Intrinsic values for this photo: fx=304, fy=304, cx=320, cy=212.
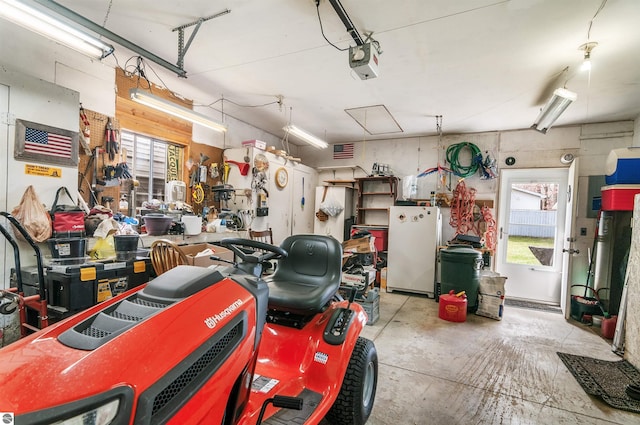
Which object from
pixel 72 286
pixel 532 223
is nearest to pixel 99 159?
pixel 72 286

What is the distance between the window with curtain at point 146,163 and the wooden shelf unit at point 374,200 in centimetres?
371

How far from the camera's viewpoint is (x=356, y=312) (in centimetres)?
204

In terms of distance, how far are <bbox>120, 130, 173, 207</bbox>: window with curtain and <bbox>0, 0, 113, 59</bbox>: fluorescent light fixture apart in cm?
163

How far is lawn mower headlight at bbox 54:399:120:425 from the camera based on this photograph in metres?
0.58

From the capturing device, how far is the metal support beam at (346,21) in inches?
89.8

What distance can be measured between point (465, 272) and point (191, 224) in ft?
12.4

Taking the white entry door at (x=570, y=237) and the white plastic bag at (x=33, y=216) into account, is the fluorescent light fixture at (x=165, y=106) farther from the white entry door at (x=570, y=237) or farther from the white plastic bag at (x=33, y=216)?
the white entry door at (x=570, y=237)

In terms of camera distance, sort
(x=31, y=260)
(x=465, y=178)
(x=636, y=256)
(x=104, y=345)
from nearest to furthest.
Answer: (x=104, y=345) < (x=31, y=260) < (x=636, y=256) < (x=465, y=178)

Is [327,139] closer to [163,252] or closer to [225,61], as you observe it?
[225,61]

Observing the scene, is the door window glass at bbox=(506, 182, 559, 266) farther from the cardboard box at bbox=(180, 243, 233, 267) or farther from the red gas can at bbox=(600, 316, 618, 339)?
the cardboard box at bbox=(180, 243, 233, 267)

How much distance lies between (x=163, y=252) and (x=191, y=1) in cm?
200

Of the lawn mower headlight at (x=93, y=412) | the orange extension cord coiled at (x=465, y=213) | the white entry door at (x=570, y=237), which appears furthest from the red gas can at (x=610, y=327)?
the lawn mower headlight at (x=93, y=412)

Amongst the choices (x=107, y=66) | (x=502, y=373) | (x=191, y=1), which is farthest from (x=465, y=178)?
(x=107, y=66)

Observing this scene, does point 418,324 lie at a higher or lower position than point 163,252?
lower
